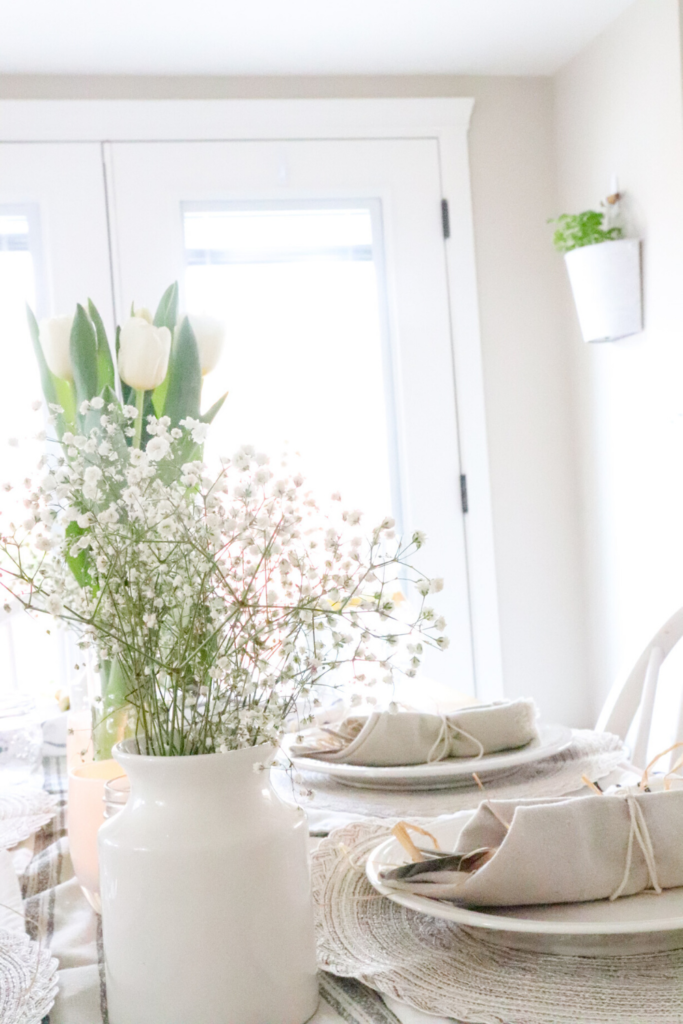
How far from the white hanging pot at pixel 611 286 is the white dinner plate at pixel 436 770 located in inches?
72.7

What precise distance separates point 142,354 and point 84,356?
0.07 meters

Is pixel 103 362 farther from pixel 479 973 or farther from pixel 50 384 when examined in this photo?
pixel 479 973

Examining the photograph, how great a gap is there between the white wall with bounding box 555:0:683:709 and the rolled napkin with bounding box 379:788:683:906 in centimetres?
187

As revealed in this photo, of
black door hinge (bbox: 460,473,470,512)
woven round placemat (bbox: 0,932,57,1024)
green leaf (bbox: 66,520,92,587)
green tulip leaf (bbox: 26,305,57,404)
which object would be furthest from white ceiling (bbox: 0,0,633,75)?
woven round placemat (bbox: 0,932,57,1024)

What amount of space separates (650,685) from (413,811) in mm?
516

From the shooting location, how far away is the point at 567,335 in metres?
3.06

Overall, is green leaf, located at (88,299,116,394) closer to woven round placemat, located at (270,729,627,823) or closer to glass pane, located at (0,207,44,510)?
woven round placemat, located at (270,729,627,823)

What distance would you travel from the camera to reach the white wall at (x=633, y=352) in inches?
98.7

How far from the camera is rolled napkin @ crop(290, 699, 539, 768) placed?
0.98m

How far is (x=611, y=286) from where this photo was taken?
261 cm

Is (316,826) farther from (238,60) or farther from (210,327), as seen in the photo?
(238,60)

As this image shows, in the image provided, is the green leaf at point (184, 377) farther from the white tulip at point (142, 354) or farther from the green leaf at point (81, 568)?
the green leaf at point (81, 568)

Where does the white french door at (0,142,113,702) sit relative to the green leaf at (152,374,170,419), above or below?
above

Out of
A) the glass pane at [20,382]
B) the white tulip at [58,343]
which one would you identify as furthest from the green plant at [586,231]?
the white tulip at [58,343]
